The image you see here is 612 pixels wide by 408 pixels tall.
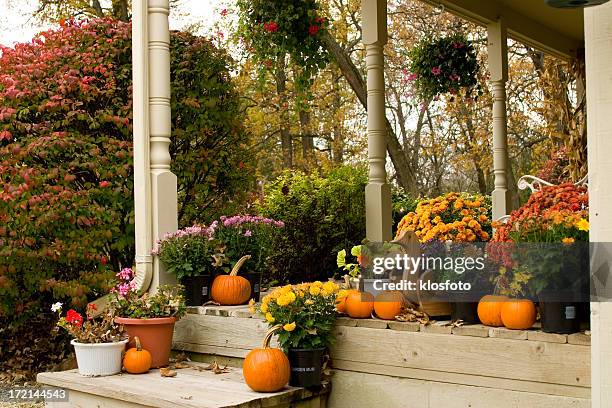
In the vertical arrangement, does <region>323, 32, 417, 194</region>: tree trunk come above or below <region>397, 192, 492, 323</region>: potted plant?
above

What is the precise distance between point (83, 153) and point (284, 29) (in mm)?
1720

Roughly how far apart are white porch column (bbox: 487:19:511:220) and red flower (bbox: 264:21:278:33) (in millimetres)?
2367

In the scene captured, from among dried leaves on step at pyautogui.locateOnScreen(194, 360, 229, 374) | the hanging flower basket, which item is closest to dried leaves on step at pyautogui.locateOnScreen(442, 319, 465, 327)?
dried leaves on step at pyautogui.locateOnScreen(194, 360, 229, 374)

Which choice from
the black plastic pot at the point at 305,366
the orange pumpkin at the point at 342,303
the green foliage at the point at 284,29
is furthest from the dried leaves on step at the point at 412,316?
the green foliage at the point at 284,29

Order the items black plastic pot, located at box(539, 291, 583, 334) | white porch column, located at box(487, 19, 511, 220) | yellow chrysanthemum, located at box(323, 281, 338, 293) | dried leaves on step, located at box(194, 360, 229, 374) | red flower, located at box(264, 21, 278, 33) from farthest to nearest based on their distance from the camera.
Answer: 1. white porch column, located at box(487, 19, 511, 220)
2. red flower, located at box(264, 21, 278, 33)
3. dried leaves on step, located at box(194, 360, 229, 374)
4. yellow chrysanthemum, located at box(323, 281, 338, 293)
5. black plastic pot, located at box(539, 291, 583, 334)

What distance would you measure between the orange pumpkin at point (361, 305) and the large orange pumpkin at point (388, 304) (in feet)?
0.14

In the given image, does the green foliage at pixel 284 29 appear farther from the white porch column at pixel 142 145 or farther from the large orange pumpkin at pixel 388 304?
the large orange pumpkin at pixel 388 304

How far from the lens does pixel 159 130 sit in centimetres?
383

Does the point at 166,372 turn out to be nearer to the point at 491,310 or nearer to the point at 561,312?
the point at 491,310

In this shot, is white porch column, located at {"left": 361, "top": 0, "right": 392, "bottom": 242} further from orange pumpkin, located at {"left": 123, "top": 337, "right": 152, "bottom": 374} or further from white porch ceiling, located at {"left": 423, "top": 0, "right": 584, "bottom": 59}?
orange pumpkin, located at {"left": 123, "top": 337, "right": 152, "bottom": 374}

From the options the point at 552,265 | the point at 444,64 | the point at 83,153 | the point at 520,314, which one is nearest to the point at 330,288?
the point at 520,314

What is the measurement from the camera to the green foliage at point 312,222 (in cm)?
644

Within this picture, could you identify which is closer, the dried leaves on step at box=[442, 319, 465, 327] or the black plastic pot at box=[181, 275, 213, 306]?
the dried leaves on step at box=[442, 319, 465, 327]

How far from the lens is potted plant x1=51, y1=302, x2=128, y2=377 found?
340 cm
